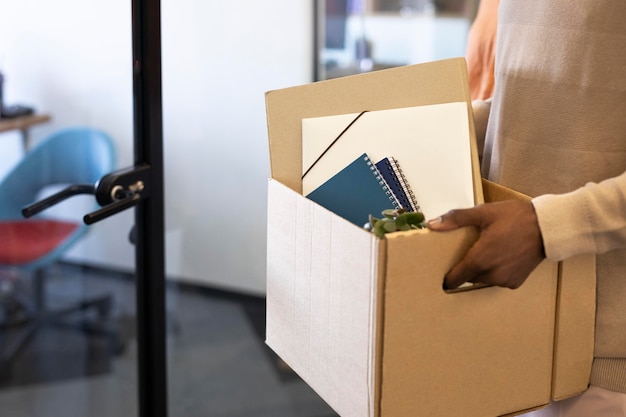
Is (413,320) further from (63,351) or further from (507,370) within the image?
(63,351)

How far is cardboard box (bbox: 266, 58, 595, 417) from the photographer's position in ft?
2.94

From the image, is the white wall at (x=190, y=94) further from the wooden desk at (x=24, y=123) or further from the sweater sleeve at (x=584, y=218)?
the sweater sleeve at (x=584, y=218)

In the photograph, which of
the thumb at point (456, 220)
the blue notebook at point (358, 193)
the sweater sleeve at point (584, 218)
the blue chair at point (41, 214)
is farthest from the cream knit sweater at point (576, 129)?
the blue chair at point (41, 214)

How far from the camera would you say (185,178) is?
2.19 meters

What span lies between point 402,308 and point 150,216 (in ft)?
3.29

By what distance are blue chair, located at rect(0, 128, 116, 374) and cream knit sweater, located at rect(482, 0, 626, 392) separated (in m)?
1.07

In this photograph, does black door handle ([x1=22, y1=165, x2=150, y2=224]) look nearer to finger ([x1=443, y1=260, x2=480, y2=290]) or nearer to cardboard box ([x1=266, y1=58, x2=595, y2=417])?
cardboard box ([x1=266, y1=58, x2=595, y2=417])

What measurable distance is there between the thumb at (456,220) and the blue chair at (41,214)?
3.75 ft

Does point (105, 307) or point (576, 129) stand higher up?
point (576, 129)

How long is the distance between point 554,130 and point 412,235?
1.10ft

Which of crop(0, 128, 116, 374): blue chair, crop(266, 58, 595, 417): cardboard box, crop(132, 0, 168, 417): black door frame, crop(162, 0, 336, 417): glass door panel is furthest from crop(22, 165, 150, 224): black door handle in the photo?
crop(266, 58, 595, 417): cardboard box

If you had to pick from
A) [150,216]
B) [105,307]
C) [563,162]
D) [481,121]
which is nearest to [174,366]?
[105,307]

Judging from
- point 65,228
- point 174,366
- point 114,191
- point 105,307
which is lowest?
point 174,366

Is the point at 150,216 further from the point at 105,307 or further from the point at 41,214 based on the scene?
the point at 105,307
